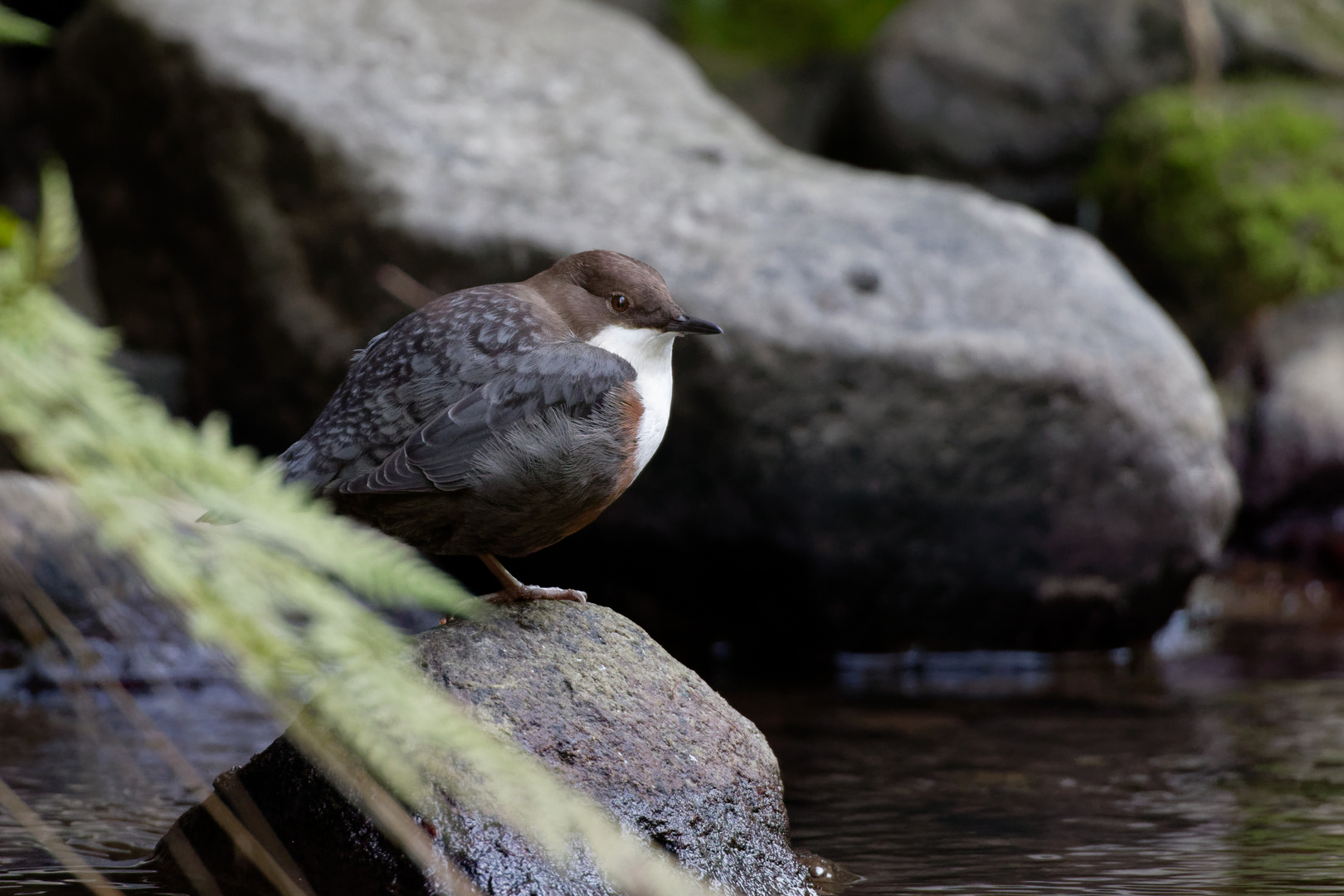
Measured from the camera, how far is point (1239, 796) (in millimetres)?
4211

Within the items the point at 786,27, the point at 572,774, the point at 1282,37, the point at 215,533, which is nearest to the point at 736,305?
the point at 572,774

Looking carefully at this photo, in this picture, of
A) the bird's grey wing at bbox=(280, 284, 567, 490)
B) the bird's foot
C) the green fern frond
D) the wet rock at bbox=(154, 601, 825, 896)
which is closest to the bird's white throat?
the bird's grey wing at bbox=(280, 284, 567, 490)

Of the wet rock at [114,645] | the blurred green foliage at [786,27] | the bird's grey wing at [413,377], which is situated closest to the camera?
the bird's grey wing at [413,377]

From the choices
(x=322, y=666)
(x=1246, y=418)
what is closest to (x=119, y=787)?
(x=322, y=666)

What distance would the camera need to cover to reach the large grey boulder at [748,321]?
593cm

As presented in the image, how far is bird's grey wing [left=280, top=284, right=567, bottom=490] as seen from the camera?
3102mm

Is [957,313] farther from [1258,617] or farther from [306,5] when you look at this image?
[306,5]

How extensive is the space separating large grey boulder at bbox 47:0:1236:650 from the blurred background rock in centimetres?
1

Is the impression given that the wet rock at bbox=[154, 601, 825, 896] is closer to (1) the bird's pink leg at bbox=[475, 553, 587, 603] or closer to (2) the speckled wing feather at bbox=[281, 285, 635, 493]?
(1) the bird's pink leg at bbox=[475, 553, 587, 603]

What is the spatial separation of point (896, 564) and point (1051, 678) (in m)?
0.83

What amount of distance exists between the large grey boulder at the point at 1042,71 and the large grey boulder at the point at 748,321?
2.88m

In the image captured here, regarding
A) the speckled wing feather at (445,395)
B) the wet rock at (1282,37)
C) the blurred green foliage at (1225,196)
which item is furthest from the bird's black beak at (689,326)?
the wet rock at (1282,37)

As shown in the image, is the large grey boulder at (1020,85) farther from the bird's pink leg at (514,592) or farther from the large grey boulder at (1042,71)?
the bird's pink leg at (514,592)

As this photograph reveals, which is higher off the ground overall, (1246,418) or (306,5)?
(306,5)
